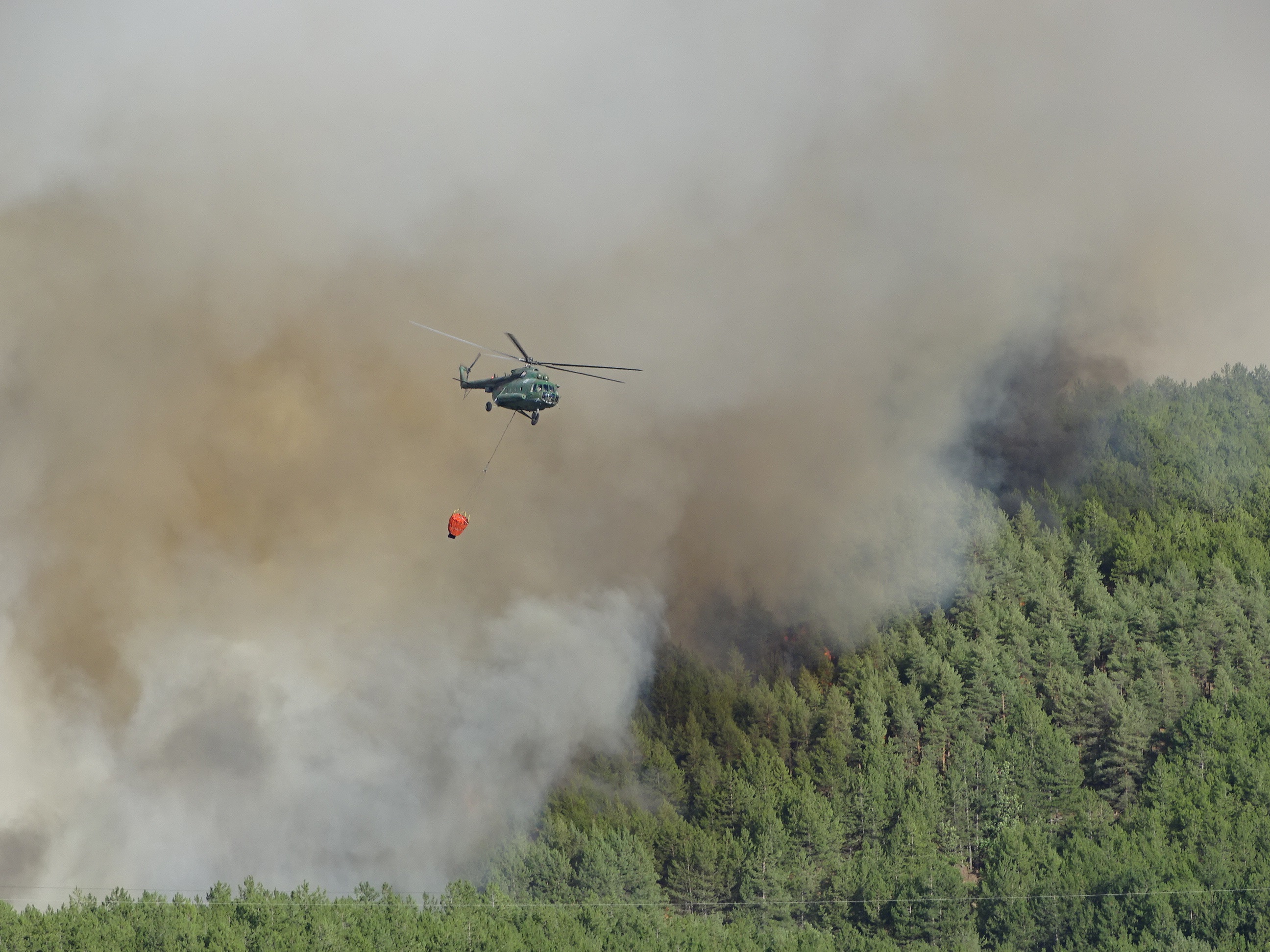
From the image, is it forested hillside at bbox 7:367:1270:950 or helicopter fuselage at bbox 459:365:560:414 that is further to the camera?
forested hillside at bbox 7:367:1270:950

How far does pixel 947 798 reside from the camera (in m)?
112

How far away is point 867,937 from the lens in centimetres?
9500

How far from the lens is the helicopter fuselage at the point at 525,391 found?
250ft

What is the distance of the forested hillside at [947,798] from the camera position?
300 ft

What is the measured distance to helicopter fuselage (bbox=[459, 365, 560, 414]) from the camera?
7612 centimetres

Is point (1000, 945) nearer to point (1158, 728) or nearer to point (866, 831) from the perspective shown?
point (866, 831)

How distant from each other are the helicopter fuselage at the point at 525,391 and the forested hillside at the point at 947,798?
34.6 meters

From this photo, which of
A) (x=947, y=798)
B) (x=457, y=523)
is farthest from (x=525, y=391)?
(x=947, y=798)

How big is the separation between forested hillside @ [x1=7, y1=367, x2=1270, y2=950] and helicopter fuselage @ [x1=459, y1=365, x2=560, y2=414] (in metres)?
34.6

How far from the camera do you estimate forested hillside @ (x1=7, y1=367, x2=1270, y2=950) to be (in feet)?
300

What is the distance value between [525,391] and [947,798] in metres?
54.8

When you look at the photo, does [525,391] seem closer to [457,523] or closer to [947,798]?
[457,523]

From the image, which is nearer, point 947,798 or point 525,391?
point 525,391

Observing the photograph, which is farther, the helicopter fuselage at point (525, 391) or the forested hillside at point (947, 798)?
the forested hillside at point (947, 798)
